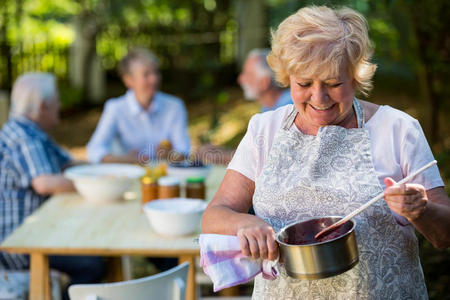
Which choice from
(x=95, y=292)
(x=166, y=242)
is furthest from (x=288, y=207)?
(x=166, y=242)

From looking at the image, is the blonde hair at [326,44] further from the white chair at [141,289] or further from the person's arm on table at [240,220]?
the white chair at [141,289]

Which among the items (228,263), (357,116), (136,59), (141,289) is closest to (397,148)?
(357,116)

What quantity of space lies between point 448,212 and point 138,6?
8.71 metres

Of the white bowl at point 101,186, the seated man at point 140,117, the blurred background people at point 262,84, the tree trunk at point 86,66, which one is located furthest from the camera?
the tree trunk at point 86,66

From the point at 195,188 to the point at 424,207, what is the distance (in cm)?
166

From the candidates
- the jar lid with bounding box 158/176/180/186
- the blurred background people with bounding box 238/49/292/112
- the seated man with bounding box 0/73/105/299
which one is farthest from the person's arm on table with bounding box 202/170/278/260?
the blurred background people with bounding box 238/49/292/112

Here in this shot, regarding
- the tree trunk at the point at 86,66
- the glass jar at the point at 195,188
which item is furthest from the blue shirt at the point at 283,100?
the tree trunk at the point at 86,66

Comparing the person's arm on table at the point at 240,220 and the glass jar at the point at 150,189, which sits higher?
the person's arm on table at the point at 240,220

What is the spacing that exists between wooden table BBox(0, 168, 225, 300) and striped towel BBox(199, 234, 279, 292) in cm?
74

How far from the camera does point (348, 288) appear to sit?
1.63 m

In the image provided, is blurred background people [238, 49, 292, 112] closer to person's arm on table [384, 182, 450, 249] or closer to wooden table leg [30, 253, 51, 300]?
wooden table leg [30, 253, 51, 300]

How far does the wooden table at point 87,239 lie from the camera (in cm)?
250

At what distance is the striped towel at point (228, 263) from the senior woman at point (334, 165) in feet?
0.13

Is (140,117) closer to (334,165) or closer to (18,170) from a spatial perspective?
(18,170)
